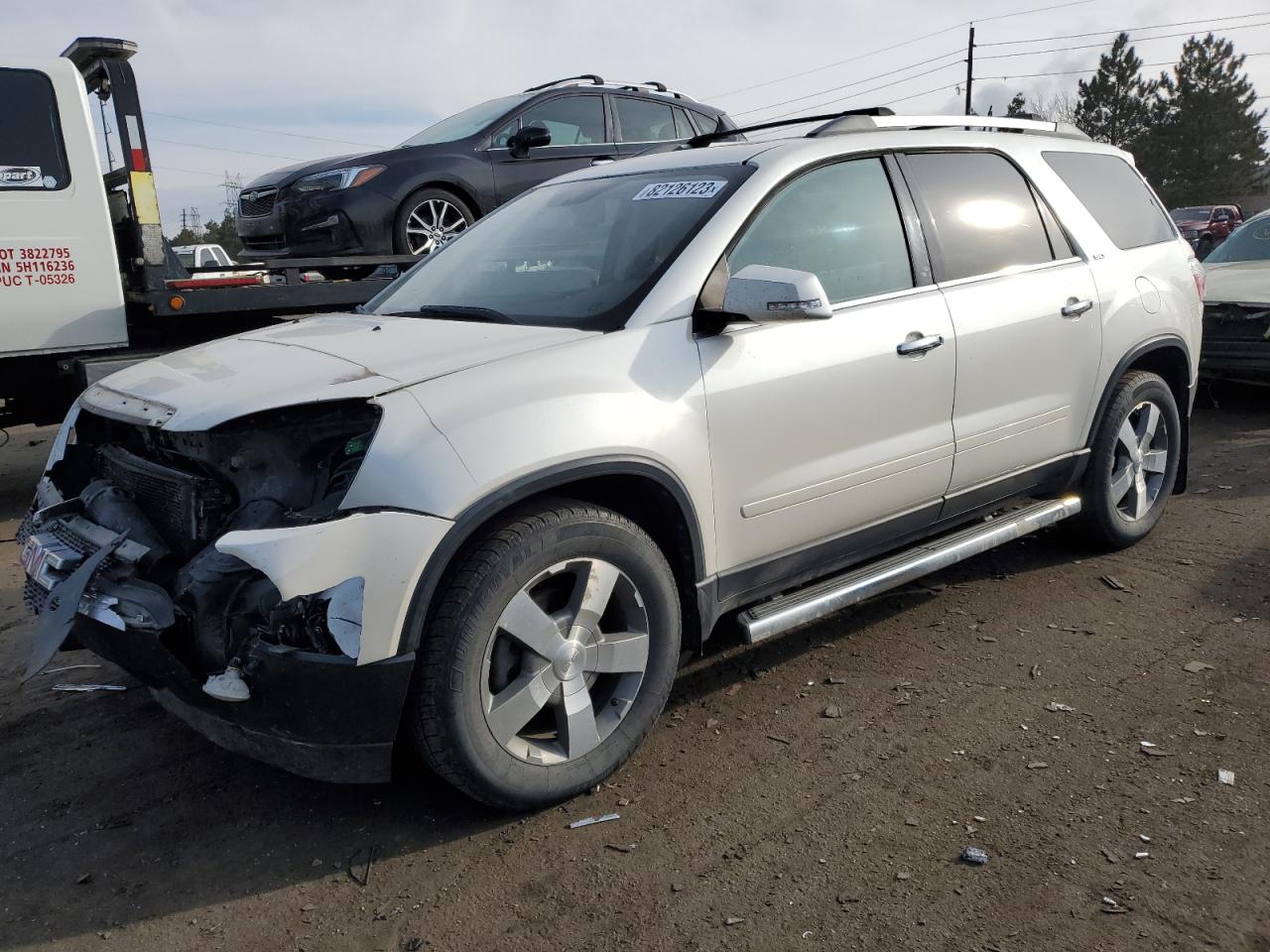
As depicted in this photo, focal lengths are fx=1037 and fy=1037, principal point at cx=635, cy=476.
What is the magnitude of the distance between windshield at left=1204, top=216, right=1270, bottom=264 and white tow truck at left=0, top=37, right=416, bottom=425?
26.6ft

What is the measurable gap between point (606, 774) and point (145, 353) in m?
4.65

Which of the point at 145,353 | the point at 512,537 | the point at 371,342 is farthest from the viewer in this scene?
the point at 145,353

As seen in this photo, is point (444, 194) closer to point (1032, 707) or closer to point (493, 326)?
point (493, 326)

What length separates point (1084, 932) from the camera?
7.72 feet

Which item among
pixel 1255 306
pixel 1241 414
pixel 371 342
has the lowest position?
pixel 1241 414

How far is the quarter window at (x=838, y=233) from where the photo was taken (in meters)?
3.42

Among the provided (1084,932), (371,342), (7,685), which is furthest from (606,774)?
(7,685)

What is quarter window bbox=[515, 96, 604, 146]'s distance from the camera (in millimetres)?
8555

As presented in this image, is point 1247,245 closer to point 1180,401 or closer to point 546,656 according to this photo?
point 1180,401

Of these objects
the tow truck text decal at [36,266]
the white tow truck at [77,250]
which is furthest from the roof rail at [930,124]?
the tow truck text decal at [36,266]

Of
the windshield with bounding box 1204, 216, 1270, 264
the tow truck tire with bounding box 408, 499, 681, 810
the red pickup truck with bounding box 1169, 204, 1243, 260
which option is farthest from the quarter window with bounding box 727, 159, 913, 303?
the red pickup truck with bounding box 1169, 204, 1243, 260

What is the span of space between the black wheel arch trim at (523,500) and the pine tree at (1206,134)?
5823cm

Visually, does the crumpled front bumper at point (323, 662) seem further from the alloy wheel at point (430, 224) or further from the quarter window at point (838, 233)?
the alloy wheel at point (430, 224)

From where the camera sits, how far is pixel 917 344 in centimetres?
361
